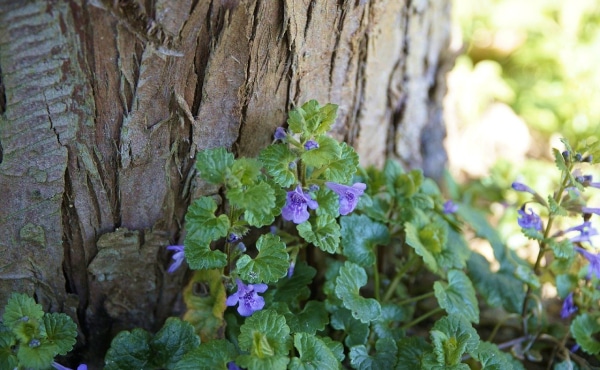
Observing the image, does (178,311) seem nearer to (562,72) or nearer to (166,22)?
(166,22)

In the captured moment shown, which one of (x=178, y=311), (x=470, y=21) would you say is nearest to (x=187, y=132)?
(x=178, y=311)

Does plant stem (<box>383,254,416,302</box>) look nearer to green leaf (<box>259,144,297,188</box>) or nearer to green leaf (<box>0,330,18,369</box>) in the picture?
green leaf (<box>259,144,297,188</box>)

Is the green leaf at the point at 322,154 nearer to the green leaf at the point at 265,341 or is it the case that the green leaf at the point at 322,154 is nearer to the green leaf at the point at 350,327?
the green leaf at the point at 265,341

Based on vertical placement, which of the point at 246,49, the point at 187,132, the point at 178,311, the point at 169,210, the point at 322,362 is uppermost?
the point at 246,49

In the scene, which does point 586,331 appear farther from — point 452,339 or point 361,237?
point 361,237

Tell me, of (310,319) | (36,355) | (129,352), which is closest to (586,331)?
(310,319)

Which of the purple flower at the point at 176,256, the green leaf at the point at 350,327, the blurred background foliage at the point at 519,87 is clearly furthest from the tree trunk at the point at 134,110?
the blurred background foliage at the point at 519,87
